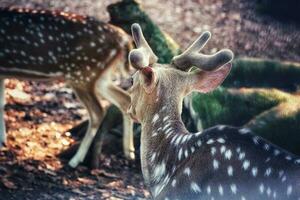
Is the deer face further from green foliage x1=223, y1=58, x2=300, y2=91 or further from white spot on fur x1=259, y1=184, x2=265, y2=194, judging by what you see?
green foliage x1=223, y1=58, x2=300, y2=91

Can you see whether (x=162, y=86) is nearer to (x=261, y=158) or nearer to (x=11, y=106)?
(x=261, y=158)

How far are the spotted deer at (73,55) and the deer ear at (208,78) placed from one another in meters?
2.58

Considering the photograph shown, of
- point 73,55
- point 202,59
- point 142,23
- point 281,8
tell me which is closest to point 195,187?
point 202,59

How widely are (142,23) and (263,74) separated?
1.73 meters

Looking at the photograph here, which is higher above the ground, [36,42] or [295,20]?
[36,42]

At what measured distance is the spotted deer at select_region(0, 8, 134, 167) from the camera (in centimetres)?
740

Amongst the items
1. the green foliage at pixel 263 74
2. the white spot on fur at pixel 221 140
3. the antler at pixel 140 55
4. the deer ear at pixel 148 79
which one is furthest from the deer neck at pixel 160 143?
the green foliage at pixel 263 74

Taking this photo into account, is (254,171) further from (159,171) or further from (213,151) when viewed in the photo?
(159,171)

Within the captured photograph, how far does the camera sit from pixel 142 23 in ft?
27.0

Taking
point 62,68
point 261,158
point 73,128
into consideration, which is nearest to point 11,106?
point 73,128

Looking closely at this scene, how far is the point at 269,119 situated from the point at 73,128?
2.17 meters

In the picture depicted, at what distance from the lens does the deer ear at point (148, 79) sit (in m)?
4.51

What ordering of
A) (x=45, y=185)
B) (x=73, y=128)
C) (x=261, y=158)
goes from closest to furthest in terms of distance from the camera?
1. (x=261, y=158)
2. (x=45, y=185)
3. (x=73, y=128)

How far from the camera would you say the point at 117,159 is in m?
7.67
